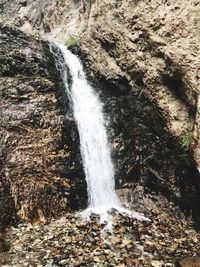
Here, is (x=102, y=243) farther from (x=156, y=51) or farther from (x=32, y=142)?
(x=156, y=51)

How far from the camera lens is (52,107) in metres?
11.0

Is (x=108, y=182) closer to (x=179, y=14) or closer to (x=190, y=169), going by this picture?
(x=190, y=169)

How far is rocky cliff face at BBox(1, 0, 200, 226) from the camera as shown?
32.3 ft

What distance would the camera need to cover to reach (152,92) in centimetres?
1112

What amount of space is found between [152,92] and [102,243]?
17.1ft

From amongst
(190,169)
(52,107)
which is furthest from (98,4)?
(190,169)

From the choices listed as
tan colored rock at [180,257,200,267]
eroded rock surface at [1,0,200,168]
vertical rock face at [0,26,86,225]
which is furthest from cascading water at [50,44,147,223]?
tan colored rock at [180,257,200,267]

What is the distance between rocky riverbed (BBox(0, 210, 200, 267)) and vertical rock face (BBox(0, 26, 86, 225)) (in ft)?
1.95

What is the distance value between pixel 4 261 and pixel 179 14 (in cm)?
843

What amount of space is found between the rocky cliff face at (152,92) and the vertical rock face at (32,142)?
335 millimetres

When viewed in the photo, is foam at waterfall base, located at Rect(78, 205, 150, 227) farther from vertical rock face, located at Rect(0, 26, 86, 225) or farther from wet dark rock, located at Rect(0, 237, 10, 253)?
wet dark rock, located at Rect(0, 237, 10, 253)

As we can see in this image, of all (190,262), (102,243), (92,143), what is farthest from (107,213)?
(190,262)

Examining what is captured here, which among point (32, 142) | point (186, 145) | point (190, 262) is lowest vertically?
point (190, 262)

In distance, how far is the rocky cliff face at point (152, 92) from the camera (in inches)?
387
